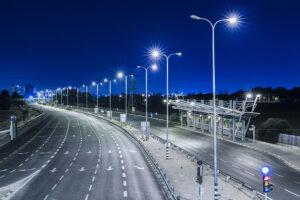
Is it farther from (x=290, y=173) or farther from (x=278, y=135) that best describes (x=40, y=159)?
(x=278, y=135)

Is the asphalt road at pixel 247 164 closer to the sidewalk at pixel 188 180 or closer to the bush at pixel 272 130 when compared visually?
the sidewalk at pixel 188 180

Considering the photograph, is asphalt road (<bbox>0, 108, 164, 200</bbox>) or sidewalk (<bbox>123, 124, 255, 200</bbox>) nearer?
sidewalk (<bbox>123, 124, 255, 200</bbox>)

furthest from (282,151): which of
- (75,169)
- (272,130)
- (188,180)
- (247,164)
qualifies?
(75,169)

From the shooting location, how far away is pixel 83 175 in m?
49.1

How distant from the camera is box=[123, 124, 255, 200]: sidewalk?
35.9m

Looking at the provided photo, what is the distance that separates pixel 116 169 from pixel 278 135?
38.6 meters

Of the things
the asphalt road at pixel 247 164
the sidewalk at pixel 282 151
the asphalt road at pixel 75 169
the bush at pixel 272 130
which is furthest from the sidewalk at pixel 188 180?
the bush at pixel 272 130

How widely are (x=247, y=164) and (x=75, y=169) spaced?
62.4 feet

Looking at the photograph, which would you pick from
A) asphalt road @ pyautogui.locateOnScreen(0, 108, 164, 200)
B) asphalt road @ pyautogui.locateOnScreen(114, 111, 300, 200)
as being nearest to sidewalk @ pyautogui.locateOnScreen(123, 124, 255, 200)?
asphalt road @ pyautogui.locateOnScreen(0, 108, 164, 200)

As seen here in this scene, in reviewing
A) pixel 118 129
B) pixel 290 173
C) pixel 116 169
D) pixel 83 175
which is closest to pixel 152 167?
pixel 116 169

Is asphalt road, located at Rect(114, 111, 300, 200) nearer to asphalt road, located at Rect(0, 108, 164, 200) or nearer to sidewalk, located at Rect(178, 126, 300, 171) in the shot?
sidewalk, located at Rect(178, 126, 300, 171)

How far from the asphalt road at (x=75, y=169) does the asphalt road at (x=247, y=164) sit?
838cm

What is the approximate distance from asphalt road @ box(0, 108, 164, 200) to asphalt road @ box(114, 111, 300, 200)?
8.38 metres

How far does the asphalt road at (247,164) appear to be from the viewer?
4184 centimetres
